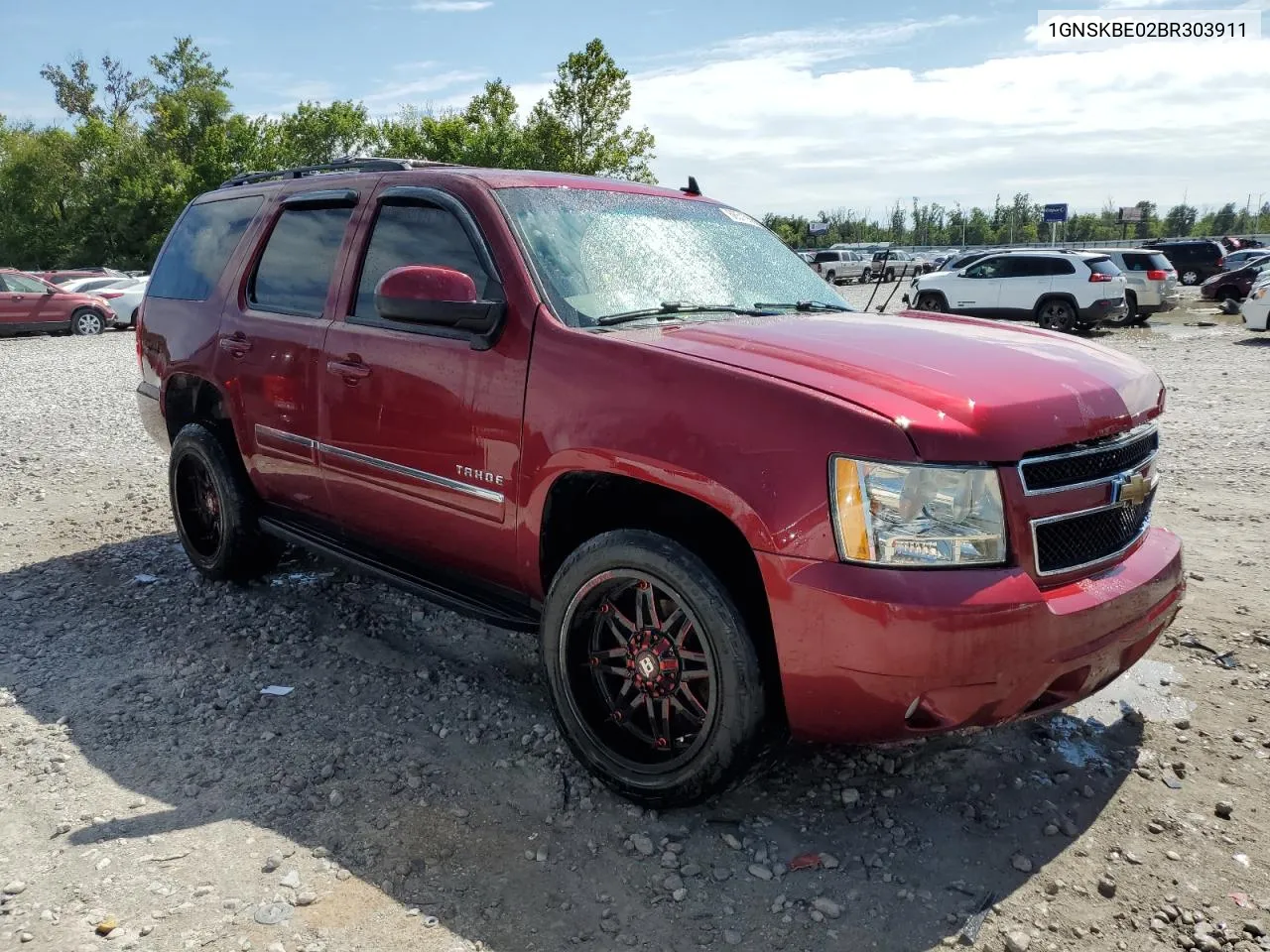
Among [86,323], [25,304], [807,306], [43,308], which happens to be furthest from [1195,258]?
[807,306]

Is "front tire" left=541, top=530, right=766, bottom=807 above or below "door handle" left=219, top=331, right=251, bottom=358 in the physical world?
below

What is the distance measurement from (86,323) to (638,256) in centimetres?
2316

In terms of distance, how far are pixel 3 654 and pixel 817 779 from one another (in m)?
3.58

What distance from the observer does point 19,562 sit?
18.6 feet

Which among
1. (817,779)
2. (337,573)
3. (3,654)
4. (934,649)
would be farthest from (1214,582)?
(3,654)

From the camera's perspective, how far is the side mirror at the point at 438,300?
10.6ft

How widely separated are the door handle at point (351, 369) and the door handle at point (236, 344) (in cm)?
77

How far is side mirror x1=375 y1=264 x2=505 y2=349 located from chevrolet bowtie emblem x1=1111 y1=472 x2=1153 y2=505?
1997mm

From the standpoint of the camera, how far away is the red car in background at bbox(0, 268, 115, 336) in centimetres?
2158

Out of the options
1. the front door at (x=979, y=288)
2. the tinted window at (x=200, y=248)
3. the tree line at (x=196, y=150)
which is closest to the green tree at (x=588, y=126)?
the tree line at (x=196, y=150)

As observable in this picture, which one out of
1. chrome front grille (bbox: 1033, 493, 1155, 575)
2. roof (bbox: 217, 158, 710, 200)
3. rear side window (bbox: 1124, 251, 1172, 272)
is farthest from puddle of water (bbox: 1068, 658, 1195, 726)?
rear side window (bbox: 1124, 251, 1172, 272)

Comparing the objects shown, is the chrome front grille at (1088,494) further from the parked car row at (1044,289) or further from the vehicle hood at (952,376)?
the parked car row at (1044,289)

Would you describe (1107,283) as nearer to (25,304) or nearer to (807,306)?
(807,306)

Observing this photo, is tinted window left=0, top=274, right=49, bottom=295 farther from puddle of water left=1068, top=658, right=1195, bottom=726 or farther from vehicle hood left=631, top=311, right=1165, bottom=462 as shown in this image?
puddle of water left=1068, top=658, right=1195, bottom=726
